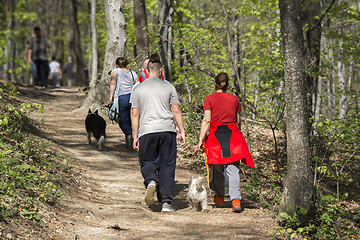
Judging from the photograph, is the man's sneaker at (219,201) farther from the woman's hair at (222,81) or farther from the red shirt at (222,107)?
the woman's hair at (222,81)

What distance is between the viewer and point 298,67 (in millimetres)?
6852

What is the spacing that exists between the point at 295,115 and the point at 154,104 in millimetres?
2507

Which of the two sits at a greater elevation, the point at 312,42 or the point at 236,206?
the point at 312,42

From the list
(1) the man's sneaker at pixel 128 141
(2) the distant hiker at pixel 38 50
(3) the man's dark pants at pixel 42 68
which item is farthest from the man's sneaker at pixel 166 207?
(3) the man's dark pants at pixel 42 68

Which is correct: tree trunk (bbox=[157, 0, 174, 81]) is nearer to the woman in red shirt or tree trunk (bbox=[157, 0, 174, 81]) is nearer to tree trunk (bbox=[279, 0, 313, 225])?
tree trunk (bbox=[279, 0, 313, 225])

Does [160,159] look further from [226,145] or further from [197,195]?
[226,145]

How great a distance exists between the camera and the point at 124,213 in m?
6.12

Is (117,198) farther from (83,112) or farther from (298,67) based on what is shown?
(83,112)

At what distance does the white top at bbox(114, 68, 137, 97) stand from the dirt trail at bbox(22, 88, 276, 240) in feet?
5.20

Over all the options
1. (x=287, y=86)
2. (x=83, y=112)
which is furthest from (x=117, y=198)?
(x=83, y=112)

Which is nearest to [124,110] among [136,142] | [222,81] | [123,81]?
[123,81]

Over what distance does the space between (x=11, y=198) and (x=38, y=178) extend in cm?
99

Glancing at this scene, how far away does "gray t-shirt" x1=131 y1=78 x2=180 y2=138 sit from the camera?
19.5 ft

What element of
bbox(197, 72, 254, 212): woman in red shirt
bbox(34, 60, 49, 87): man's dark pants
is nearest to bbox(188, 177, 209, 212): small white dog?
bbox(197, 72, 254, 212): woman in red shirt
